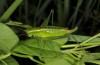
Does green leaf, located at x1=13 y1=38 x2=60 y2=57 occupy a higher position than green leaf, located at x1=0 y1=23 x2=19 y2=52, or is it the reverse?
green leaf, located at x1=0 y1=23 x2=19 y2=52

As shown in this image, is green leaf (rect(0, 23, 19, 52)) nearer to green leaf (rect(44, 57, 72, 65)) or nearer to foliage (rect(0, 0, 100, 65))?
foliage (rect(0, 0, 100, 65))

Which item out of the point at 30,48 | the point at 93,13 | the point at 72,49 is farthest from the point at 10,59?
the point at 93,13

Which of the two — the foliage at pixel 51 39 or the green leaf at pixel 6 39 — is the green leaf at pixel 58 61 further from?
the green leaf at pixel 6 39

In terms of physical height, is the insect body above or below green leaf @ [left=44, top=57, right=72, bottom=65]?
above

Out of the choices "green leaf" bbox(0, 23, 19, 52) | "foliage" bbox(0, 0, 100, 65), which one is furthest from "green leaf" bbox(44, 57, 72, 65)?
"green leaf" bbox(0, 23, 19, 52)

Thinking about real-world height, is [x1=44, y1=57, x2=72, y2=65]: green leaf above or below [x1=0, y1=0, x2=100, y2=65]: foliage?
below

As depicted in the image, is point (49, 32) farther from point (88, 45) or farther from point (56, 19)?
point (56, 19)

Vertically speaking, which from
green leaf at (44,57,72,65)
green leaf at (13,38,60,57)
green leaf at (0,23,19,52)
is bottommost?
green leaf at (44,57,72,65)

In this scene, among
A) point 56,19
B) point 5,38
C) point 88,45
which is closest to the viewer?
point 5,38
